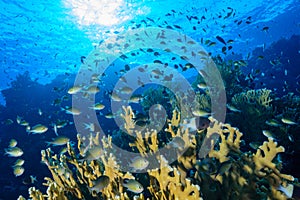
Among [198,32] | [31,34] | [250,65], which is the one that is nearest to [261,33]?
[198,32]

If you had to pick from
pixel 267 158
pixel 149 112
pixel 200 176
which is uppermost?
pixel 267 158

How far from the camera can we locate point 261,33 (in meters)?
30.0

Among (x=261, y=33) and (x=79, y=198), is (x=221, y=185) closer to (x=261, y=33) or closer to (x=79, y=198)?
(x=79, y=198)

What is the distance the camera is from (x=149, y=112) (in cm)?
773

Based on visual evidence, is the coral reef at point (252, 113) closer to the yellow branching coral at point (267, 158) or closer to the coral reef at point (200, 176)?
the coral reef at point (200, 176)

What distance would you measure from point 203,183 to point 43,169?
9230 mm

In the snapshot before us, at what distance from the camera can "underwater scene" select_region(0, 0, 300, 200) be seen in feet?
9.71

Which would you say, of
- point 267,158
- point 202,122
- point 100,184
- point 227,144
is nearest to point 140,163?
point 100,184

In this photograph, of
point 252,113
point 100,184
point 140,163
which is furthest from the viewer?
point 252,113

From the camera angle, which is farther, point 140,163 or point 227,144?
point 140,163

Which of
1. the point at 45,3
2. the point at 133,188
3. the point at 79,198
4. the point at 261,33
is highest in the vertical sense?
the point at 261,33

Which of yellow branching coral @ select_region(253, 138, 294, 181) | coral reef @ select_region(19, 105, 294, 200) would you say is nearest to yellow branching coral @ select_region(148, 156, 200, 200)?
coral reef @ select_region(19, 105, 294, 200)

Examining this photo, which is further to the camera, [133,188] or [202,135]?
[202,135]

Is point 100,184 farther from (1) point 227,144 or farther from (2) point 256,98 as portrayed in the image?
(2) point 256,98
